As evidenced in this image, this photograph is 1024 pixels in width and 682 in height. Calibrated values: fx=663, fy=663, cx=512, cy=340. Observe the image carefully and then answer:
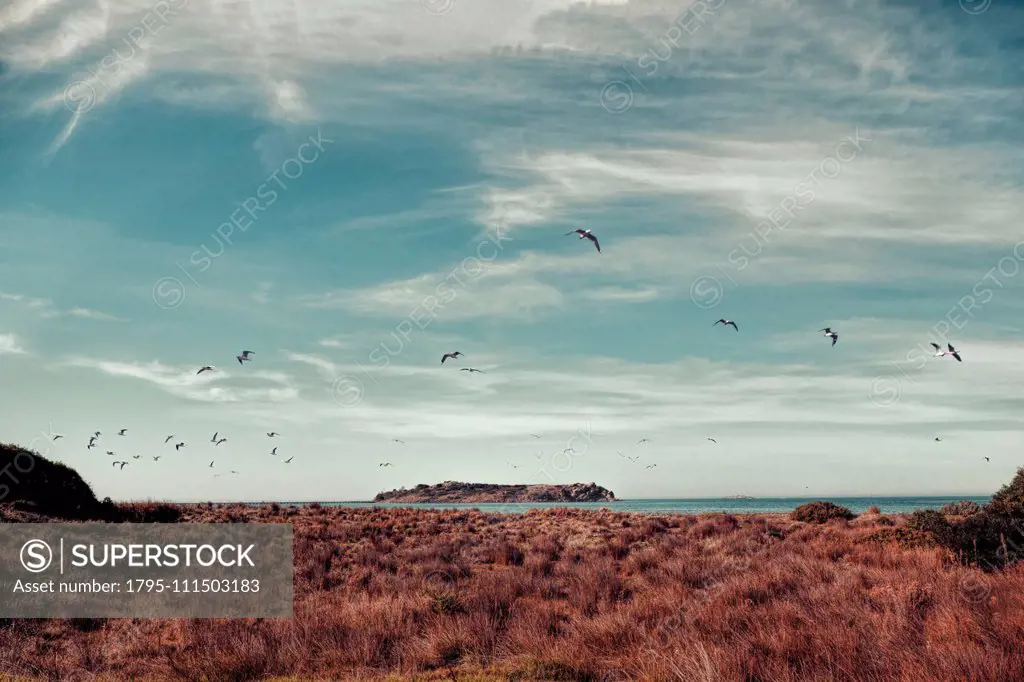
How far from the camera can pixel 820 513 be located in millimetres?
31938

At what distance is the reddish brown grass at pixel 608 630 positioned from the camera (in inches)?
322

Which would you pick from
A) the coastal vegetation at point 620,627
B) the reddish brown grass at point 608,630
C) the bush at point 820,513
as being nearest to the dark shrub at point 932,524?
the coastal vegetation at point 620,627

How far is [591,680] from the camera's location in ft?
28.9

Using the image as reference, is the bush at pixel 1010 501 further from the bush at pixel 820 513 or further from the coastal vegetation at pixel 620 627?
the bush at pixel 820 513

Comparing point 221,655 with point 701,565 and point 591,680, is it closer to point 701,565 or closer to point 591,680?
point 591,680

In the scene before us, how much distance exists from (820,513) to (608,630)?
84.9ft

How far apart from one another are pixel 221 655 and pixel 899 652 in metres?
9.05

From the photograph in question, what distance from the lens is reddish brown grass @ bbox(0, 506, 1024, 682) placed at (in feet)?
26.9

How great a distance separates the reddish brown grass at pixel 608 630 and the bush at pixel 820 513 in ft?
48.4

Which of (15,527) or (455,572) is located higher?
(15,527)

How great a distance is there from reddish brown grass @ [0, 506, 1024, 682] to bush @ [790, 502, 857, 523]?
14752mm

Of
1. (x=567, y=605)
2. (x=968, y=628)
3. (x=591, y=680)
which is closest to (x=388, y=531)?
(x=567, y=605)

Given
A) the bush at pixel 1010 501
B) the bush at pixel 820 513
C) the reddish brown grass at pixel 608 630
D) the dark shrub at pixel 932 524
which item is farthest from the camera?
the bush at pixel 820 513

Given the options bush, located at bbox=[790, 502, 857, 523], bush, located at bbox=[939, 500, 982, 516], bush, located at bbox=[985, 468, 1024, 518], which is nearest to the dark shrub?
bush, located at bbox=[985, 468, 1024, 518]
